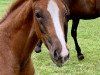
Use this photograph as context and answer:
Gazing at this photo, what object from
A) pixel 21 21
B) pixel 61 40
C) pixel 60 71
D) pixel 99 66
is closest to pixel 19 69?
pixel 21 21

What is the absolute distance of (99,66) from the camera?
7426mm

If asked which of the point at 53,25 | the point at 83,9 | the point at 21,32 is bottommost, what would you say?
the point at 83,9

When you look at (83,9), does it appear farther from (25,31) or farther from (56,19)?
(56,19)

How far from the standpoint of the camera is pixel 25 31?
4.21 meters

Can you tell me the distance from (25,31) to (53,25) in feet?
2.01

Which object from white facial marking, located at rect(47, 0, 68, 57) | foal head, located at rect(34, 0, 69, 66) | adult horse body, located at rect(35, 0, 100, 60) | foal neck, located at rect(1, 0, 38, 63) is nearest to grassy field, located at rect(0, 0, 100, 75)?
adult horse body, located at rect(35, 0, 100, 60)

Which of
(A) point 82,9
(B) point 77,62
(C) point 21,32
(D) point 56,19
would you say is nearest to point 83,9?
(A) point 82,9

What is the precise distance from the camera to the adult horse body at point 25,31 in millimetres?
3777

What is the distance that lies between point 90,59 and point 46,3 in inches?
169

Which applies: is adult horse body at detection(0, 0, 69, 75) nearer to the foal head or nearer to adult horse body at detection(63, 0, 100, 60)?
the foal head

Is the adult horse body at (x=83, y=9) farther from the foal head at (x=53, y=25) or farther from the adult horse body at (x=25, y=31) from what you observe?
the foal head at (x=53, y=25)

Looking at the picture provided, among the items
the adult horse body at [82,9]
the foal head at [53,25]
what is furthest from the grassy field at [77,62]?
the foal head at [53,25]

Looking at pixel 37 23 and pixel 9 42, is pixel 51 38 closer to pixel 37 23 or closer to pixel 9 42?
pixel 37 23

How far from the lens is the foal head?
11.8ft
